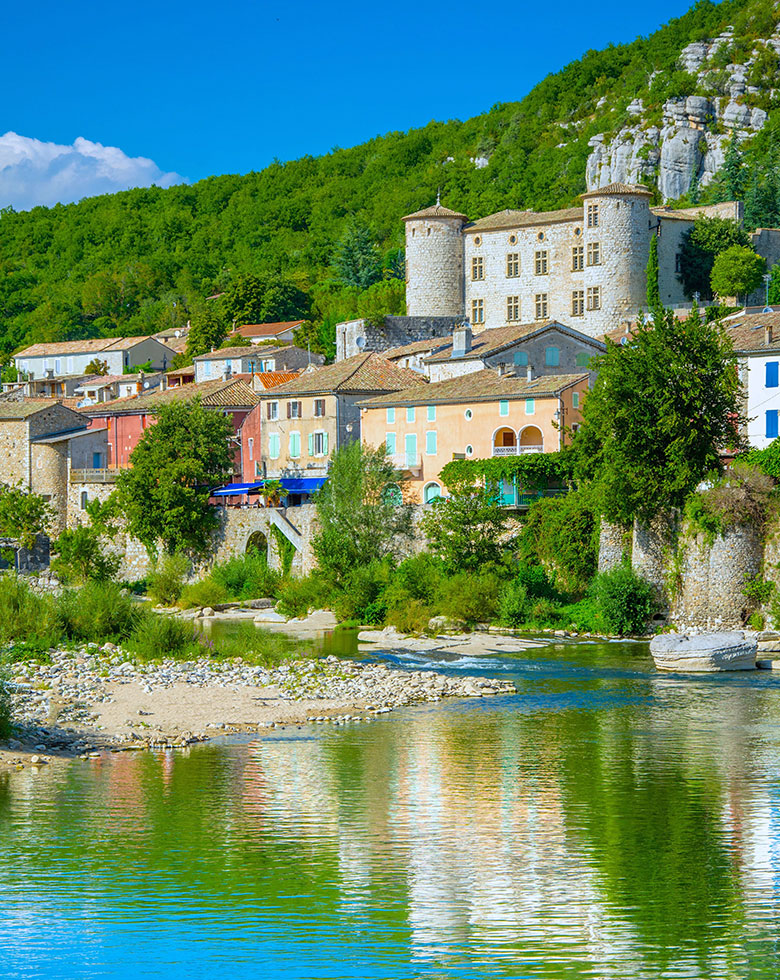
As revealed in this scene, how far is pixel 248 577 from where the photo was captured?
4888 centimetres

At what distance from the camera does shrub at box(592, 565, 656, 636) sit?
37.4 metres

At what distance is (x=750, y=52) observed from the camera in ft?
346

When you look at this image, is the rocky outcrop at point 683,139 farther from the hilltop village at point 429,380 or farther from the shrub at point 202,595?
the shrub at point 202,595

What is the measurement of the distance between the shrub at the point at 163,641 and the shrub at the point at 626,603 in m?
11.6

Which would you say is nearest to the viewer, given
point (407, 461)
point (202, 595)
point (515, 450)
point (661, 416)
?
point (661, 416)

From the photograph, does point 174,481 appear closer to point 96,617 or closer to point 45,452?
point 45,452

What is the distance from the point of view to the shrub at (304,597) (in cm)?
4356

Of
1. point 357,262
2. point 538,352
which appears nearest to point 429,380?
point 538,352

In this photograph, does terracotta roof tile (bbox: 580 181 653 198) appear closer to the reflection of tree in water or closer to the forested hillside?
the forested hillside

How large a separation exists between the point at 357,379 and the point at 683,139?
49641 millimetres

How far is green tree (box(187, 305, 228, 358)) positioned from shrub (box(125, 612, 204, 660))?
2145 inches

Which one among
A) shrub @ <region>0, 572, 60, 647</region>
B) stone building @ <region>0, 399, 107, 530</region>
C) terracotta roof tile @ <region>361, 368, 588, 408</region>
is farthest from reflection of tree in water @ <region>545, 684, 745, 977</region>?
stone building @ <region>0, 399, 107, 530</region>

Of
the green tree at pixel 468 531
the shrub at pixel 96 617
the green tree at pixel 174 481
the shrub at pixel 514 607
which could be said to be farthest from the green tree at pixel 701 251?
the shrub at pixel 96 617

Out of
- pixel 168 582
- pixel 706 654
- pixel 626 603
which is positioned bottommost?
pixel 706 654
